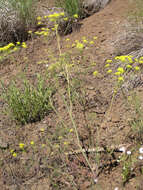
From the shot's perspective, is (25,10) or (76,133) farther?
(25,10)

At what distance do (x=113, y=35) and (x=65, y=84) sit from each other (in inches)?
48.4

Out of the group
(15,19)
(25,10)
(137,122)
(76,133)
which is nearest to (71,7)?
(25,10)

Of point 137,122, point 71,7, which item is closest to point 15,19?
point 71,7

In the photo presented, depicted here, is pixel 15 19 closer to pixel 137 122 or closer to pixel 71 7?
pixel 71 7

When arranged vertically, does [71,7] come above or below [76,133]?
above

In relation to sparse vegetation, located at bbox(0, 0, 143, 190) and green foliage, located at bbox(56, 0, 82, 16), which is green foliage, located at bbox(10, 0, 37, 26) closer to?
green foliage, located at bbox(56, 0, 82, 16)

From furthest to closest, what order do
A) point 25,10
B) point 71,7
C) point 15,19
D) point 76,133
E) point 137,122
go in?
point 71,7
point 25,10
point 15,19
point 137,122
point 76,133

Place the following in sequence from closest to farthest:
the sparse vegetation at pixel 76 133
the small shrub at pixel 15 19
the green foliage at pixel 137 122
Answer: the sparse vegetation at pixel 76 133, the green foliage at pixel 137 122, the small shrub at pixel 15 19

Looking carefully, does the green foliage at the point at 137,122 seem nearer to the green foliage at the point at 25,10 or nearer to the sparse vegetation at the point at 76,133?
the sparse vegetation at the point at 76,133

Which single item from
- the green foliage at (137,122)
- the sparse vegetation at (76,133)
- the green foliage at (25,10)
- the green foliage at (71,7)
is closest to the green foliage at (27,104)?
the sparse vegetation at (76,133)

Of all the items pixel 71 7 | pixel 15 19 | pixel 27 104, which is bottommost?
pixel 27 104

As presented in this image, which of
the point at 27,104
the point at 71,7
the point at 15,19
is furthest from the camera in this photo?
the point at 71,7

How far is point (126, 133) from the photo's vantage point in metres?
2.17

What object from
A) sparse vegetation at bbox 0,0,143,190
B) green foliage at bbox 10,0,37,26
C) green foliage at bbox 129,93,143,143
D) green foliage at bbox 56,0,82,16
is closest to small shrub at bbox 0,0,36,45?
green foliage at bbox 10,0,37,26
